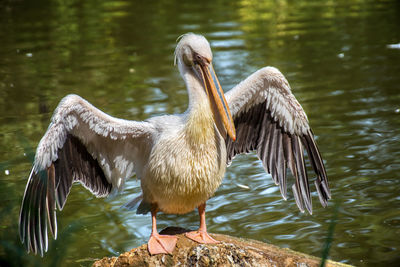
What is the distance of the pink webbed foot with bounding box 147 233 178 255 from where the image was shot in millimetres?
3627

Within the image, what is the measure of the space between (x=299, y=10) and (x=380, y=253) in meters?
11.3

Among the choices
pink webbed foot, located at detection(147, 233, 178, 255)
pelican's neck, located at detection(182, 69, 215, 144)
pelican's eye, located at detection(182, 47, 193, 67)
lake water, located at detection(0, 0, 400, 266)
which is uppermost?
pelican's eye, located at detection(182, 47, 193, 67)

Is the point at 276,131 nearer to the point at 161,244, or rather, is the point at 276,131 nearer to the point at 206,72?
the point at 206,72

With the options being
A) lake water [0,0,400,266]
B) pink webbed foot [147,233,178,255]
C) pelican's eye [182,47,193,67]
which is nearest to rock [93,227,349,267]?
pink webbed foot [147,233,178,255]

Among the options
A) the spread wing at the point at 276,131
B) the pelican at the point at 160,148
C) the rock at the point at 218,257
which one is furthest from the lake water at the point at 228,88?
the spread wing at the point at 276,131

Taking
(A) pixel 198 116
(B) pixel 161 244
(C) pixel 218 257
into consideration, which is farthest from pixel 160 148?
(C) pixel 218 257

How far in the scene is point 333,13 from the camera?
13.8 m

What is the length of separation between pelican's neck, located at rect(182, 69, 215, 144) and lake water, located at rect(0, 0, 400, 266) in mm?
830

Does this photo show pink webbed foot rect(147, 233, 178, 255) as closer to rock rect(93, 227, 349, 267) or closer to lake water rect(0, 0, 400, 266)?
rock rect(93, 227, 349, 267)

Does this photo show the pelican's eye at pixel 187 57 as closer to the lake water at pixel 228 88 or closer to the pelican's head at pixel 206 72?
the pelican's head at pixel 206 72

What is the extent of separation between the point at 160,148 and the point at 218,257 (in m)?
0.82

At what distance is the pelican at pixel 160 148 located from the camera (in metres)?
3.74

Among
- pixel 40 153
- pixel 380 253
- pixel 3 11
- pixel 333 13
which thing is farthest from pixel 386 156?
pixel 3 11

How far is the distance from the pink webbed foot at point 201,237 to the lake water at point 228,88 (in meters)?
0.44
